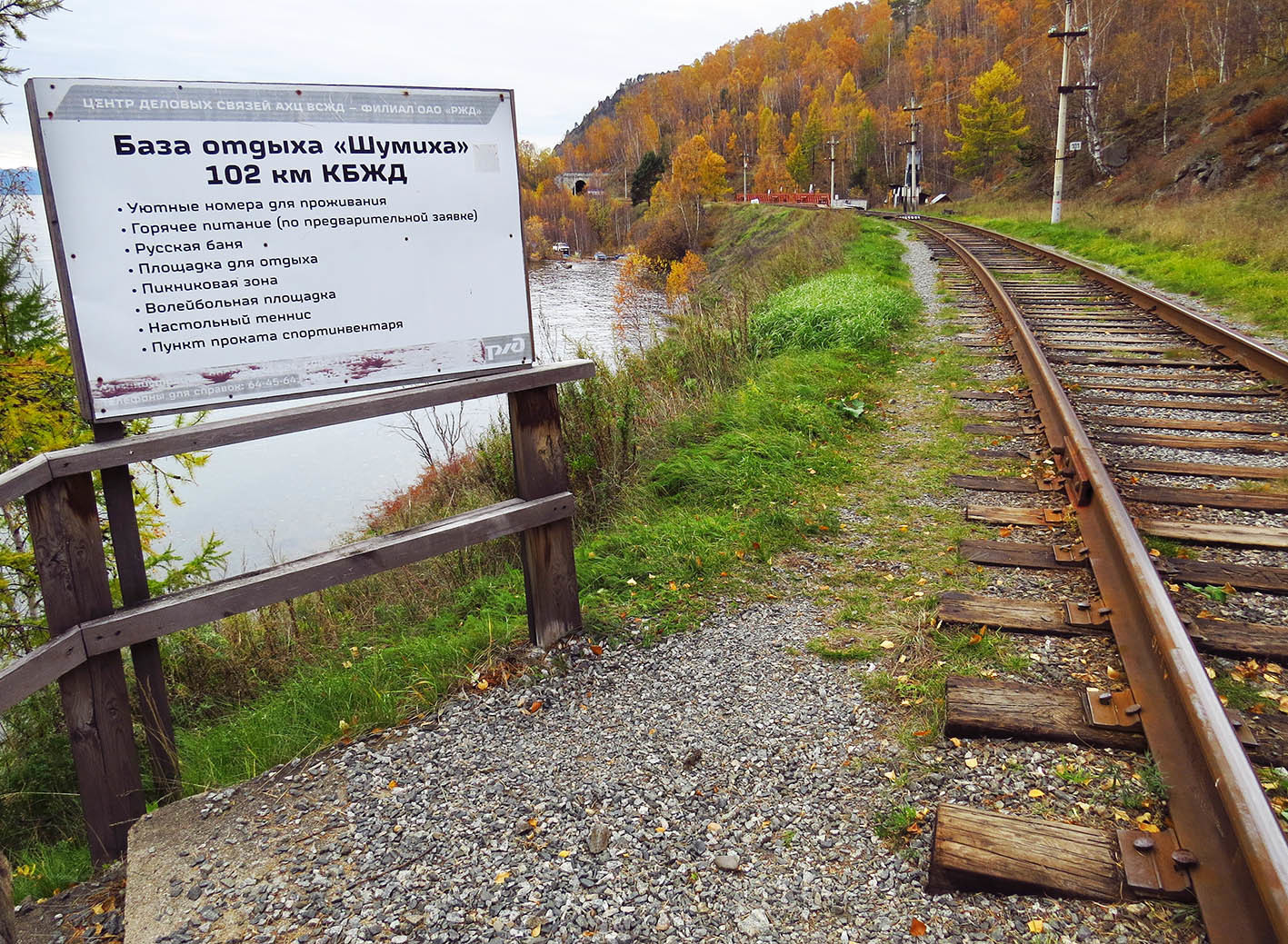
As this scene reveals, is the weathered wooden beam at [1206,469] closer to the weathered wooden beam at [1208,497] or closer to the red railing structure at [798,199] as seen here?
the weathered wooden beam at [1208,497]

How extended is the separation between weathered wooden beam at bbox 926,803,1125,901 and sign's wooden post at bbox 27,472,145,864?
2.72m

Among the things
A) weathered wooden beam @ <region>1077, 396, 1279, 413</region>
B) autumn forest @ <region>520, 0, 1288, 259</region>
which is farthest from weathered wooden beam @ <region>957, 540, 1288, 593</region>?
autumn forest @ <region>520, 0, 1288, 259</region>

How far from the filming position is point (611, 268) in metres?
58.4

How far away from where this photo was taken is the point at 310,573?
3.25m

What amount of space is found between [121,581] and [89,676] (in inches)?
13.8

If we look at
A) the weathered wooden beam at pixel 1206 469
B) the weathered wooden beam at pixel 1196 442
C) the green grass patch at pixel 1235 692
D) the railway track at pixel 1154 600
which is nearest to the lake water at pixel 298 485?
the railway track at pixel 1154 600

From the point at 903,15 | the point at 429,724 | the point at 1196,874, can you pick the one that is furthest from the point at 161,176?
the point at 903,15

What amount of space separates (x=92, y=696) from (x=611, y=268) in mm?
57341

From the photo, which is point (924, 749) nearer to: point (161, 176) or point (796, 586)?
point (796, 586)

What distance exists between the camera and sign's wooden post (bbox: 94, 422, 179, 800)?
3021 millimetres

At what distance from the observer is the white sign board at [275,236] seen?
2.74 m

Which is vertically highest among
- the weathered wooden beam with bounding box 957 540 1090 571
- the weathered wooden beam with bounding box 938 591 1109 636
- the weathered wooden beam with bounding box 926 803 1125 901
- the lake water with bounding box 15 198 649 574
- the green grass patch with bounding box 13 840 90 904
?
the weathered wooden beam with bounding box 957 540 1090 571

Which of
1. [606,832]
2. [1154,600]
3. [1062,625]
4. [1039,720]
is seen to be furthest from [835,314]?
[606,832]

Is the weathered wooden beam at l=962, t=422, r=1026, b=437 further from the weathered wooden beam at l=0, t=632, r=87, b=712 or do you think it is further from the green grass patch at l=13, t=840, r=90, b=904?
the green grass patch at l=13, t=840, r=90, b=904
